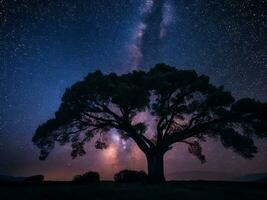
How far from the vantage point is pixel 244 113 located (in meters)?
24.3

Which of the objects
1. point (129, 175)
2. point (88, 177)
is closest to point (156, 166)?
point (129, 175)

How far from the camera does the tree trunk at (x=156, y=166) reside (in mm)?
25266

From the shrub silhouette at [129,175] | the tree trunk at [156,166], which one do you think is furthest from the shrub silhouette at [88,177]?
the tree trunk at [156,166]

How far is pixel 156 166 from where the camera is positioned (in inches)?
1009

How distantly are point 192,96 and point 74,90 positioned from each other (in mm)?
10624

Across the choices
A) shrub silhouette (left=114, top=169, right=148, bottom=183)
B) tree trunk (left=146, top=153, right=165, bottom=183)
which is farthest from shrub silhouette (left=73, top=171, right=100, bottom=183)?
tree trunk (left=146, top=153, right=165, bottom=183)

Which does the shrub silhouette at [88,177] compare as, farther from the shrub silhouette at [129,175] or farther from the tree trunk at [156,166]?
the tree trunk at [156,166]

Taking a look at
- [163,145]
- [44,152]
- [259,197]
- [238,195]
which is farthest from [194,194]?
[44,152]

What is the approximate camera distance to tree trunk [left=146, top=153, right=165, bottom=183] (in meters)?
25.3

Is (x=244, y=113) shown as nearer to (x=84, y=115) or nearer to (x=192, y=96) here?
(x=192, y=96)

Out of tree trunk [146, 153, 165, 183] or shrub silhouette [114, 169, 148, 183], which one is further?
shrub silhouette [114, 169, 148, 183]

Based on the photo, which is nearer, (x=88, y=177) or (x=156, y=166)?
(x=156, y=166)

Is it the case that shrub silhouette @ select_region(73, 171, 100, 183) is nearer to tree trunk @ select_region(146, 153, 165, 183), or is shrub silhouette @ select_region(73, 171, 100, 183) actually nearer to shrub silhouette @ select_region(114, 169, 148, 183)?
shrub silhouette @ select_region(114, 169, 148, 183)

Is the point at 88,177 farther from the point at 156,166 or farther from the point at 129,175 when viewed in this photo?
the point at 156,166
